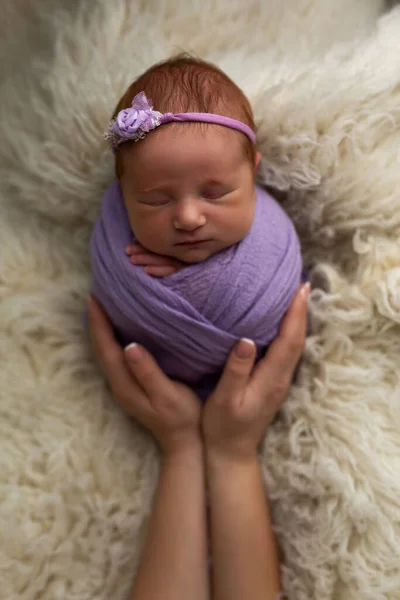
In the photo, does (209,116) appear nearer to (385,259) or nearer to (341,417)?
(385,259)

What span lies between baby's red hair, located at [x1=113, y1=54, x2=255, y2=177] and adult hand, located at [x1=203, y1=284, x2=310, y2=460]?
26 centimetres

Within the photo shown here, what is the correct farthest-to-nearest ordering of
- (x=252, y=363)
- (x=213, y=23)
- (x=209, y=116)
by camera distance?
1. (x=213, y=23)
2. (x=252, y=363)
3. (x=209, y=116)

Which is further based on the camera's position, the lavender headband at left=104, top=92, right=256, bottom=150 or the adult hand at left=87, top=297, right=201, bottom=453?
the adult hand at left=87, top=297, right=201, bottom=453

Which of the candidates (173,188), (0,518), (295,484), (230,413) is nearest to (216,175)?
(173,188)

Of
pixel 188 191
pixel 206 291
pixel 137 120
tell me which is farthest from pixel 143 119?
pixel 206 291

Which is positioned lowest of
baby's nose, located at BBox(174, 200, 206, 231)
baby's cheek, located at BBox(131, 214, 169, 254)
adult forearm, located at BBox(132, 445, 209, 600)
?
adult forearm, located at BBox(132, 445, 209, 600)

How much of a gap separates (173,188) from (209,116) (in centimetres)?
10

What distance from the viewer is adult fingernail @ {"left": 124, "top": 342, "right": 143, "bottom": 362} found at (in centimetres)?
88

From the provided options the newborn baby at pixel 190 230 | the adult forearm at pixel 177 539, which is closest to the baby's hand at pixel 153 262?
the newborn baby at pixel 190 230

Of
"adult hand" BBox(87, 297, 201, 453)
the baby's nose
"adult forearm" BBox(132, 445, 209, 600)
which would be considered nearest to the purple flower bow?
the baby's nose

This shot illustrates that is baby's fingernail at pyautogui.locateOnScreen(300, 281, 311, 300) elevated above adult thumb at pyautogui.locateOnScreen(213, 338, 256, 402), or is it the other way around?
baby's fingernail at pyautogui.locateOnScreen(300, 281, 311, 300)

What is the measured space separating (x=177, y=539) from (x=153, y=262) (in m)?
0.40

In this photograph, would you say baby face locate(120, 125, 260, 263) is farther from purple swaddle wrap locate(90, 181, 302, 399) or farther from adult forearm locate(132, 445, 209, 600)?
adult forearm locate(132, 445, 209, 600)

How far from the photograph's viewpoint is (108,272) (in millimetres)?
865
